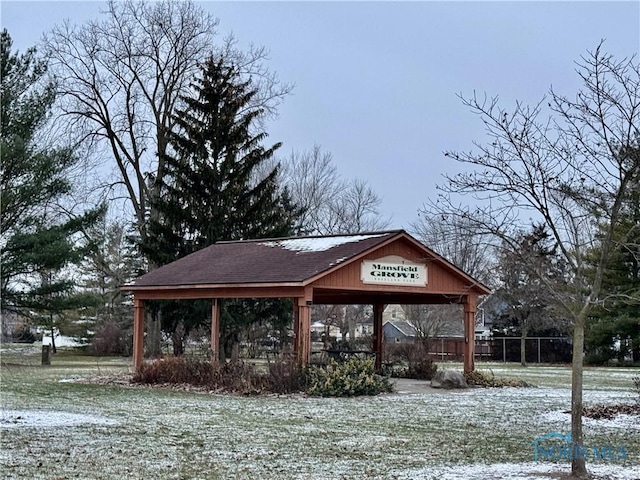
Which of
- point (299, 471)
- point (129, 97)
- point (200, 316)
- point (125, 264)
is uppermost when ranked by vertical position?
point (129, 97)

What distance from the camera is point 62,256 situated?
53.1 ft

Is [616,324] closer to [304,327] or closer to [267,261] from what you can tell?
[267,261]

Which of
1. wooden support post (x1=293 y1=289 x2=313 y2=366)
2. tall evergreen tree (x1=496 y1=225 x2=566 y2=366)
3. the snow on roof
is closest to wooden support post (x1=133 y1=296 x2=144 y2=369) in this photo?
the snow on roof

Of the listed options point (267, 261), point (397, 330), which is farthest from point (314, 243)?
point (397, 330)

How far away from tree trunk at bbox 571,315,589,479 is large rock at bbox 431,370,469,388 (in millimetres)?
12741

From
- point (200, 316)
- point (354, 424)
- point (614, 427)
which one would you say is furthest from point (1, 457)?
point (200, 316)

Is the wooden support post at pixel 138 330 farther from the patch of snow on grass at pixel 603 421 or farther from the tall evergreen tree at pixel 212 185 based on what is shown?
the patch of snow on grass at pixel 603 421

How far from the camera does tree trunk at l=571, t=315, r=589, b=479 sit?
8570mm

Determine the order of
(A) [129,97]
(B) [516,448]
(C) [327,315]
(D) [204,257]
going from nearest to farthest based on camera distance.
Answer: (B) [516,448] → (D) [204,257] → (A) [129,97] → (C) [327,315]

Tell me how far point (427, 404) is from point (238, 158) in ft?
65.7

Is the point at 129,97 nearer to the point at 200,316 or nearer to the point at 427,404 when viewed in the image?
the point at 200,316

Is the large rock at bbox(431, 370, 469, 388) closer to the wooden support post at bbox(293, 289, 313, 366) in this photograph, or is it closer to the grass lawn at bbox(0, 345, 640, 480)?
the grass lawn at bbox(0, 345, 640, 480)

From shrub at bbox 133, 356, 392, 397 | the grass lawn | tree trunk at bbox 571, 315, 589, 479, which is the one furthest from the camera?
shrub at bbox 133, 356, 392, 397

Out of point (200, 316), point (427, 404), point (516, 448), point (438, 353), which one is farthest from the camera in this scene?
point (438, 353)
